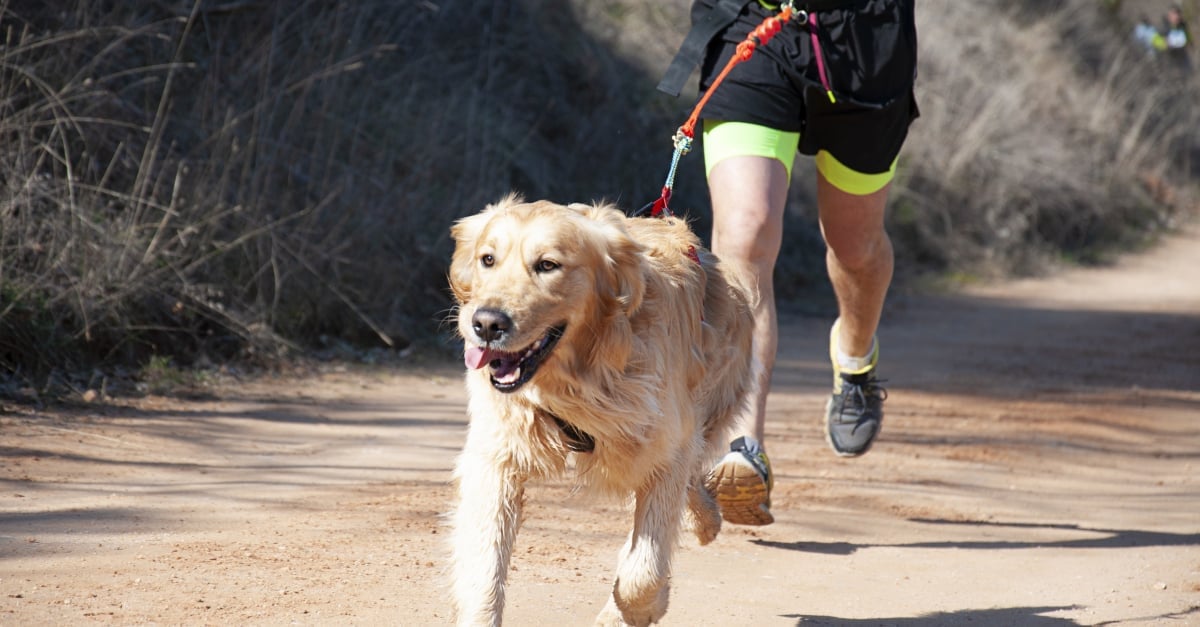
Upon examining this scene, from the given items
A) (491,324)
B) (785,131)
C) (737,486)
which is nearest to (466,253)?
(491,324)

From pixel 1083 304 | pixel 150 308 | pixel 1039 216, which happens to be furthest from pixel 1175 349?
pixel 150 308

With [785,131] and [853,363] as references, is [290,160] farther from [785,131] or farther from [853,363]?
[785,131]

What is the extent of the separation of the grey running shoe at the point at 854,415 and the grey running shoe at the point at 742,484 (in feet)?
3.53

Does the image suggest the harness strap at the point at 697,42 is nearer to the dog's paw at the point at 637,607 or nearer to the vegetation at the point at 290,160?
the dog's paw at the point at 637,607

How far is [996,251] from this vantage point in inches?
645

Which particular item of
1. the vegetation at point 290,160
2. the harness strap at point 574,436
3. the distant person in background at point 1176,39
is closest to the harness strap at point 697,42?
the harness strap at point 574,436

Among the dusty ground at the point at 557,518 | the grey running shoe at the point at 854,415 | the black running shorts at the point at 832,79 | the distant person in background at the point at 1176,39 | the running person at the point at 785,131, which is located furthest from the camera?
the distant person in background at the point at 1176,39

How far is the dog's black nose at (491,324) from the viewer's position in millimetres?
3133

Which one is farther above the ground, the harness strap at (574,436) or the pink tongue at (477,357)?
the pink tongue at (477,357)

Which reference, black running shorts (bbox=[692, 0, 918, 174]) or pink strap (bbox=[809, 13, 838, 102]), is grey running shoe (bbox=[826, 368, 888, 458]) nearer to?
black running shorts (bbox=[692, 0, 918, 174])

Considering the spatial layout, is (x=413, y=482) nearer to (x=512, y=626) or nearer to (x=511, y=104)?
(x=512, y=626)

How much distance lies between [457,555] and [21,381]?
3.66 meters

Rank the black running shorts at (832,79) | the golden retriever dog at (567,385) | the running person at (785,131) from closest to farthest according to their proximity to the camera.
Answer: the golden retriever dog at (567,385), the running person at (785,131), the black running shorts at (832,79)

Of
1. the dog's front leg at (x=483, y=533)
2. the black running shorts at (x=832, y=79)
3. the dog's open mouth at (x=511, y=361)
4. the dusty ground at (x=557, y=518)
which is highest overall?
the black running shorts at (x=832, y=79)
